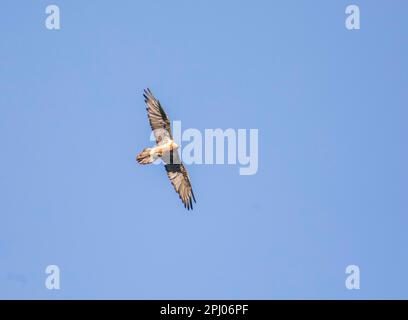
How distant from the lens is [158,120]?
35.2 meters

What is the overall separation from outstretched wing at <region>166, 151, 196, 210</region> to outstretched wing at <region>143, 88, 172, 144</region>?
3.88 feet

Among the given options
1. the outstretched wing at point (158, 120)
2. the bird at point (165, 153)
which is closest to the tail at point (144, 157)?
the bird at point (165, 153)

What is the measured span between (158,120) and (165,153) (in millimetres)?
1147

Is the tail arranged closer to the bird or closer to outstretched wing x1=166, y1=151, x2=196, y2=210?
the bird

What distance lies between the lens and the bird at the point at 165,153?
113 feet

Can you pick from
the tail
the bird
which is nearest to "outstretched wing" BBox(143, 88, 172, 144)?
the bird

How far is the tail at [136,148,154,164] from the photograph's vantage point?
3407 centimetres
